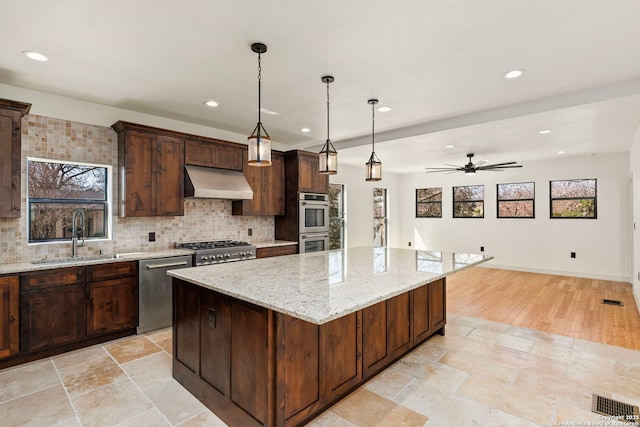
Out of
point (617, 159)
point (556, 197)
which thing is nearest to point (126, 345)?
point (556, 197)

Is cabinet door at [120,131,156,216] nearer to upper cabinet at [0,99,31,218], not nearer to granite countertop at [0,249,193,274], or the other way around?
granite countertop at [0,249,193,274]

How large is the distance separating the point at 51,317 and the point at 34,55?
87.7 inches

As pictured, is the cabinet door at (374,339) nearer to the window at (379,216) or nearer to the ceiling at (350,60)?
the ceiling at (350,60)

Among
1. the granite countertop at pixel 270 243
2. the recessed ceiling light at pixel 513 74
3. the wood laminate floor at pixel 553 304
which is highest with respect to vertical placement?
the recessed ceiling light at pixel 513 74

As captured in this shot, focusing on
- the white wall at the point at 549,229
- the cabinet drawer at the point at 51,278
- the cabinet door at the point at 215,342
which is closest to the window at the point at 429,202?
the white wall at the point at 549,229

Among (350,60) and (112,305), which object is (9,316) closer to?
(112,305)

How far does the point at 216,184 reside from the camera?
166 inches

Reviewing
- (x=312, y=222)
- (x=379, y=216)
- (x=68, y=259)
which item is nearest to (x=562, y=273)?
(x=379, y=216)

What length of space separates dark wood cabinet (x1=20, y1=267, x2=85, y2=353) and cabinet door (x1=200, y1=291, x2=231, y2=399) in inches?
67.7

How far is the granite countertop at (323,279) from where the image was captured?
62.0 inches

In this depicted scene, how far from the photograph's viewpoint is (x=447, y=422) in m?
2.03

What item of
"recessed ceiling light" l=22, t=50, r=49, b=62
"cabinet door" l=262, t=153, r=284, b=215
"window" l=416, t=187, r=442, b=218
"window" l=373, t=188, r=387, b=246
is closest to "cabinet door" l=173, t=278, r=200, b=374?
"recessed ceiling light" l=22, t=50, r=49, b=62

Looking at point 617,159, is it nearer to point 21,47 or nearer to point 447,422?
point 447,422

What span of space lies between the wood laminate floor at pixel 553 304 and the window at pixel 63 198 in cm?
456
